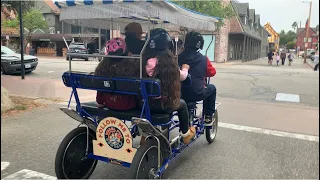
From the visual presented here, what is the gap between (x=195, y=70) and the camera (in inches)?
167

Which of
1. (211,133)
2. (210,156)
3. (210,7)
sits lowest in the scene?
(210,156)

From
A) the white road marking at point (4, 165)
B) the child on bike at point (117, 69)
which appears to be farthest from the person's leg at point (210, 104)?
the white road marking at point (4, 165)

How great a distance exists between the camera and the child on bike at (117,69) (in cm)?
343

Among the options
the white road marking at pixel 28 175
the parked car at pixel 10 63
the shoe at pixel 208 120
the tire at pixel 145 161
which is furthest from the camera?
the parked car at pixel 10 63

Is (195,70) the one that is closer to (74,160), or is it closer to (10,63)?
(74,160)

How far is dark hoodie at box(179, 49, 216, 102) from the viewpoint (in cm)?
425

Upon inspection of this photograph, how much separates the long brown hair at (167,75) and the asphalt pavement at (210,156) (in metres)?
1.01

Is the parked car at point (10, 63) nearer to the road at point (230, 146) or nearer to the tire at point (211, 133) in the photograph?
the road at point (230, 146)

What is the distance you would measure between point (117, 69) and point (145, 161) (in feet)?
3.38

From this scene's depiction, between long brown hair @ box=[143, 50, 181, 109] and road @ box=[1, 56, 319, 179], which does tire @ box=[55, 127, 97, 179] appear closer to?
road @ box=[1, 56, 319, 179]

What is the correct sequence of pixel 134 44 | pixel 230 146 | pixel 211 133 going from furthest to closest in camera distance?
pixel 211 133, pixel 230 146, pixel 134 44

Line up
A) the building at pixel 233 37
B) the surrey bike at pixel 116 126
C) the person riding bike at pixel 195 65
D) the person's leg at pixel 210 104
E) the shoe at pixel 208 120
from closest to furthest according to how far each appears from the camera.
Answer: the surrey bike at pixel 116 126, the person riding bike at pixel 195 65, the person's leg at pixel 210 104, the shoe at pixel 208 120, the building at pixel 233 37

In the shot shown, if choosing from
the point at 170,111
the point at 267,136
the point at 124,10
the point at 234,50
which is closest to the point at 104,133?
the point at 170,111

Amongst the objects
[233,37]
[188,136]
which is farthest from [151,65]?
[233,37]
